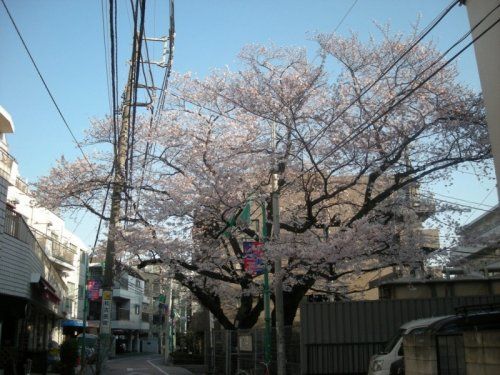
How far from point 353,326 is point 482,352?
744cm

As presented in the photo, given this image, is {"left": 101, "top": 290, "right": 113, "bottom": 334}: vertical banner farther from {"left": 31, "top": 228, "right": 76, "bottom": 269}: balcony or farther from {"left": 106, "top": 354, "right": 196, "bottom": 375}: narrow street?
{"left": 31, "top": 228, "right": 76, "bottom": 269}: balcony

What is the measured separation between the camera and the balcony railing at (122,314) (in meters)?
66.9

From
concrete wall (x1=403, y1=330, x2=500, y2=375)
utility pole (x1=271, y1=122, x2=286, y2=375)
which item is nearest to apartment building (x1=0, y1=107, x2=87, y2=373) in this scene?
utility pole (x1=271, y1=122, x2=286, y2=375)

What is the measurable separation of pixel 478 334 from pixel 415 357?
2.43 metres

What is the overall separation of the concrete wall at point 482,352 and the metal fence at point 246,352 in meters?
8.19

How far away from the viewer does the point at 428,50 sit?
1620 cm

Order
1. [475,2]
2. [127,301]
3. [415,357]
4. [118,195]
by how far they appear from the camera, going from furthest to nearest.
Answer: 1. [127,301]
2. [118,195]
3. [475,2]
4. [415,357]

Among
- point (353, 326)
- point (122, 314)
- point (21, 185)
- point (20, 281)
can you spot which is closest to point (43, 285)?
point (20, 281)

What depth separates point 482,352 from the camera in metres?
8.20

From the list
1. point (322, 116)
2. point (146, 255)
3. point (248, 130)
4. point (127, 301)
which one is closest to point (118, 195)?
point (146, 255)

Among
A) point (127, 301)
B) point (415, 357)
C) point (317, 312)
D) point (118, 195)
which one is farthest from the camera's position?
point (127, 301)

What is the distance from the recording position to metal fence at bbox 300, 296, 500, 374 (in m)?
15.1

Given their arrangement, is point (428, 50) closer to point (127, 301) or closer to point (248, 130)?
point (248, 130)

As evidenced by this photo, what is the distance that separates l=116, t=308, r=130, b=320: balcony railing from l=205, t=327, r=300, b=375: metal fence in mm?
46925
